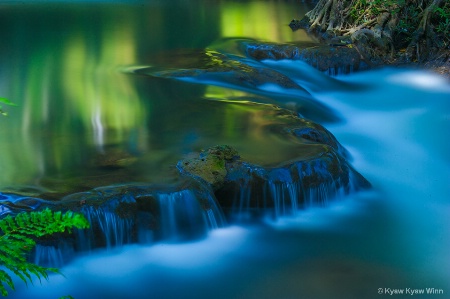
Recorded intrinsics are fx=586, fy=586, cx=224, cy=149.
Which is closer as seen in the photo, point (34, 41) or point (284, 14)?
point (34, 41)

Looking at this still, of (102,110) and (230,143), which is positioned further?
(102,110)

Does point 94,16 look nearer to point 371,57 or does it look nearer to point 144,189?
point 371,57

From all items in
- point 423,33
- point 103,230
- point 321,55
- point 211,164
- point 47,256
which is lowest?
point 47,256

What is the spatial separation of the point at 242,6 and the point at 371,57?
29.4 ft

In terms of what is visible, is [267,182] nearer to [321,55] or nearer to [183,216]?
[183,216]

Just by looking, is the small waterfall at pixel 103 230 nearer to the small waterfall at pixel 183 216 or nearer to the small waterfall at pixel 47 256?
the small waterfall at pixel 47 256

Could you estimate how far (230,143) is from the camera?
6.45 meters

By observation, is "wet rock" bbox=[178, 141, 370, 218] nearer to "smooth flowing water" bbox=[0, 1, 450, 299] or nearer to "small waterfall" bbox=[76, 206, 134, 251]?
"smooth flowing water" bbox=[0, 1, 450, 299]

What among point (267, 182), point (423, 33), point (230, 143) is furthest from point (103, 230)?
point (423, 33)

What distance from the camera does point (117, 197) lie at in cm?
506

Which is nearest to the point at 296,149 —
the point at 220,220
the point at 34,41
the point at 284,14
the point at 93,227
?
the point at 220,220

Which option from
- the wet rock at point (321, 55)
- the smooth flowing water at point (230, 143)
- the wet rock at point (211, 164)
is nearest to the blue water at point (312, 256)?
the smooth flowing water at point (230, 143)

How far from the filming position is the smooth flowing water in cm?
484

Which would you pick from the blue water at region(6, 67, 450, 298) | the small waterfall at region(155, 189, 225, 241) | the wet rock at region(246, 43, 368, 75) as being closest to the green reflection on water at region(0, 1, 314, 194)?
the small waterfall at region(155, 189, 225, 241)
